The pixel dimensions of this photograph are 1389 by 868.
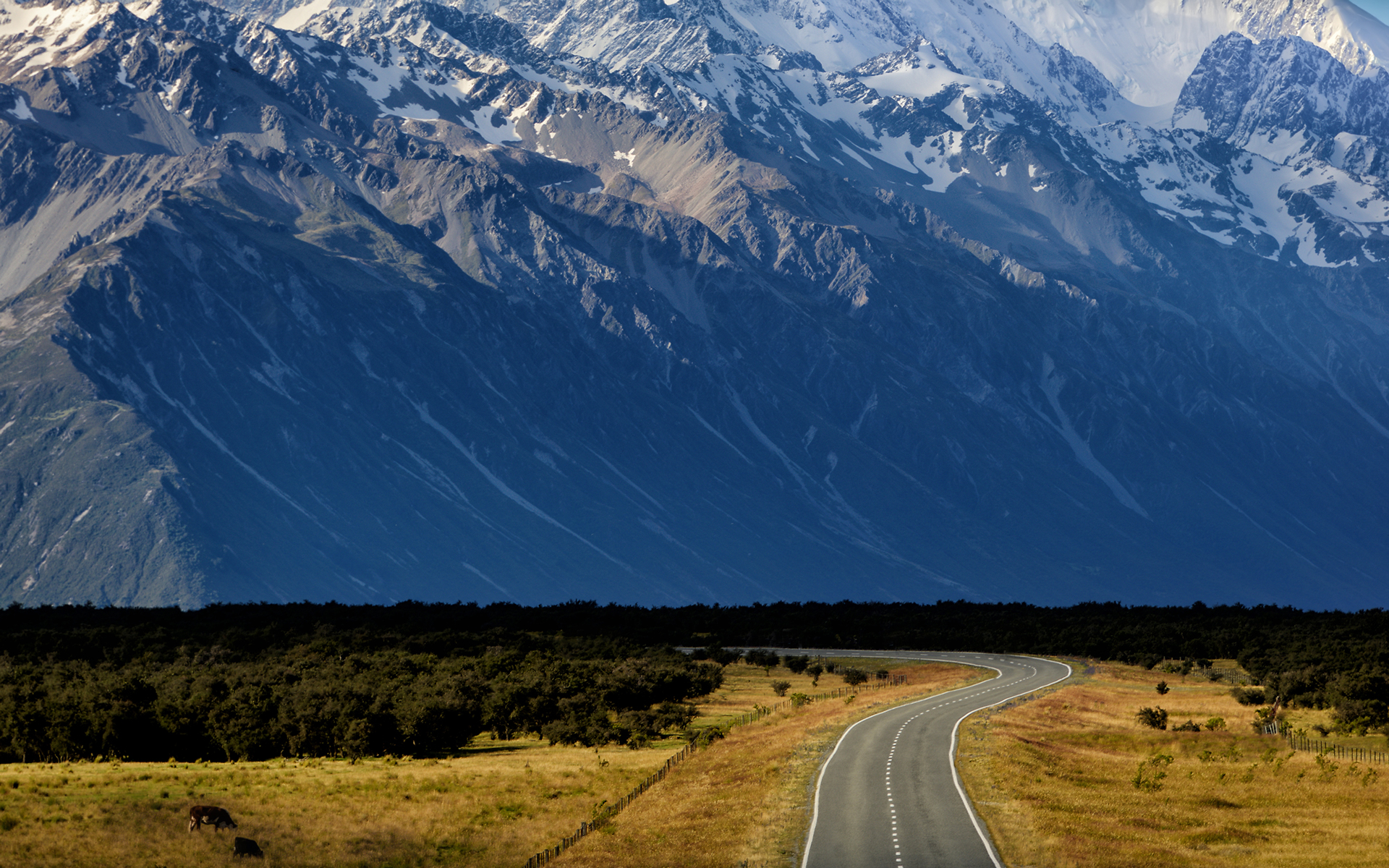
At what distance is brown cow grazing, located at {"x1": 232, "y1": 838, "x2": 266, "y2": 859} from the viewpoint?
2165 inches

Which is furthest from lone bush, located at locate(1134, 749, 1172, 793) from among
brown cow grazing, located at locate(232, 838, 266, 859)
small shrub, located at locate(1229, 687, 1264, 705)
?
brown cow grazing, located at locate(232, 838, 266, 859)

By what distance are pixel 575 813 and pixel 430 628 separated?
289ft

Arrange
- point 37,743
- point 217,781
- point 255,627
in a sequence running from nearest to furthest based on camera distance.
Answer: point 217,781, point 37,743, point 255,627

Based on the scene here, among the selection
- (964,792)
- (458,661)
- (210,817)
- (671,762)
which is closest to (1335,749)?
(964,792)

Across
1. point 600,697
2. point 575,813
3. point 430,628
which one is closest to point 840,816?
point 575,813

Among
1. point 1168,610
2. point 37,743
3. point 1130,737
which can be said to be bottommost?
point 37,743

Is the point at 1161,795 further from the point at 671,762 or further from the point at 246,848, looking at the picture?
the point at 246,848

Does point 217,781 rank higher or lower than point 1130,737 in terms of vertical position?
lower

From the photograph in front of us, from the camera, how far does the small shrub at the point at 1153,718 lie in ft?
272

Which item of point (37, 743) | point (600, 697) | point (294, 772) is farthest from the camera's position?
point (600, 697)

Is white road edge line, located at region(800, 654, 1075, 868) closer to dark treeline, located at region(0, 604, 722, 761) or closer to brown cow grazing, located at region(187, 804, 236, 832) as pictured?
dark treeline, located at region(0, 604, 722, 761)

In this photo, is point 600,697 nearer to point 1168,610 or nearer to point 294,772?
point 294,772

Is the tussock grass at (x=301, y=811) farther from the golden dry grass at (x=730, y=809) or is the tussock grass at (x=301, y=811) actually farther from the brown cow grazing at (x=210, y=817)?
the golden dry grass at (x=730, y=809)

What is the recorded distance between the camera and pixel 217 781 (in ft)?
209
